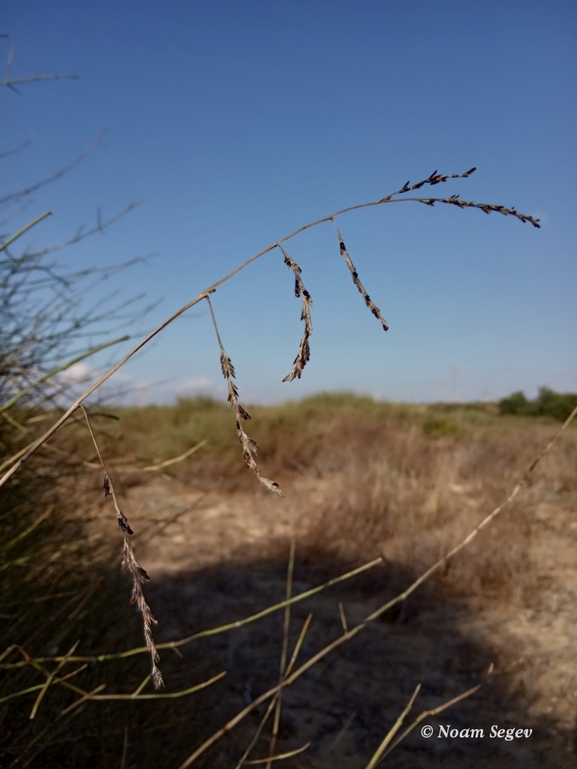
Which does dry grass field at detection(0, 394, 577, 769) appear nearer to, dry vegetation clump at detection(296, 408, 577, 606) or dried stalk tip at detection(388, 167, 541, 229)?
dry vegetation clump at detection(296, 408, 577, 606)

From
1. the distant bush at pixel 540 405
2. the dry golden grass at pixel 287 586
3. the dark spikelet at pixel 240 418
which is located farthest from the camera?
the distant bush at pixel 540 405

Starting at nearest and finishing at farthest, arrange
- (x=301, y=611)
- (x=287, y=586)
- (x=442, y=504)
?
1. (x=287, y=586)
2. (x=301, y=611)
3. (x=442, y=504)

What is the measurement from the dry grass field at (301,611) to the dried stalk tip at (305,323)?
0.55 metres

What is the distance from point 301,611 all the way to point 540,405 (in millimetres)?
7298

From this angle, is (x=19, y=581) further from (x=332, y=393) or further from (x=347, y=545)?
(x=332, y=393)

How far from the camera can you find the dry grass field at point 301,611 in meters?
1.49

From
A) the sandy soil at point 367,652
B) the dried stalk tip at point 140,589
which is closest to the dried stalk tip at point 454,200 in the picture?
the dried stalk tip at point 140,589

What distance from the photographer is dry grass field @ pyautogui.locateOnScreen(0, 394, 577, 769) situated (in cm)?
149

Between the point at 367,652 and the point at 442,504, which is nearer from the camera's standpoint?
the point at 367,652

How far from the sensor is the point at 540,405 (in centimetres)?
991

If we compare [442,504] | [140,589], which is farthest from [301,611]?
[140,589]

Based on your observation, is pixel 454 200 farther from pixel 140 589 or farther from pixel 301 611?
pixel 301 611

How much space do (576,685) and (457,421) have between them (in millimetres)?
7763

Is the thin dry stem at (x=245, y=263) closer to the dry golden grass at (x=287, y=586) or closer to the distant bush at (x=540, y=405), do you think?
the dry golden grass at (x=287, y=586)
